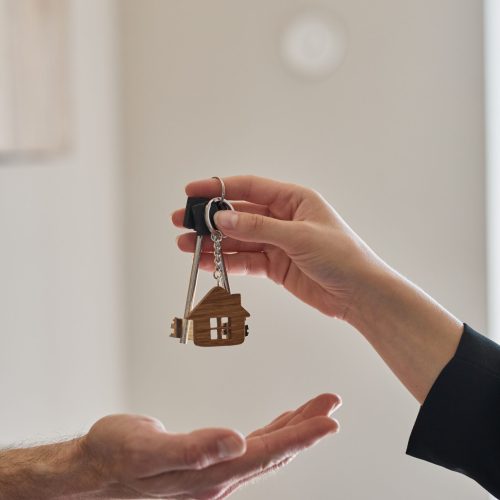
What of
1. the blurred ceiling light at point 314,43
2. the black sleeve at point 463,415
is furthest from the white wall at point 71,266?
the black sleeve at point 463,415

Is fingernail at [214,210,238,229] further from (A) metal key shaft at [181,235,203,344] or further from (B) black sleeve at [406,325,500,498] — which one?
(B) black sleeve at [406,325,500,498]

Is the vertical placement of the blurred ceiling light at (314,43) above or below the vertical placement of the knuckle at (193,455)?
above

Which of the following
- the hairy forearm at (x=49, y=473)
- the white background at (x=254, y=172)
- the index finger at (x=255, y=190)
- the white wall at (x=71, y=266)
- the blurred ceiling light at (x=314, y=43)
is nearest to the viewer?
the hairy forearm at (x=49, y=473)

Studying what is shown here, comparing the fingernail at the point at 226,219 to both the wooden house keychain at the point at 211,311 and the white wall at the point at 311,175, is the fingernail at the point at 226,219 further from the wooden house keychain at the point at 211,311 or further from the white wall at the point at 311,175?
the white wall at the point at 311,175

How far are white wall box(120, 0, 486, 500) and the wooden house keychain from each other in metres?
1.22

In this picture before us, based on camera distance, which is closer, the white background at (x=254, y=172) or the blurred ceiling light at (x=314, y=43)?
the white background at (x=254, y=172)

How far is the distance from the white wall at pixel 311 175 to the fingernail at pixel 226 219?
1.25m

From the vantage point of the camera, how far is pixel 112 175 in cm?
247

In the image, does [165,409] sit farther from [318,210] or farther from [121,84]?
[318,210]

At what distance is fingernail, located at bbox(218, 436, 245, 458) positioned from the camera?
33.0 inches

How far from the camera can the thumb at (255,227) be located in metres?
1.04

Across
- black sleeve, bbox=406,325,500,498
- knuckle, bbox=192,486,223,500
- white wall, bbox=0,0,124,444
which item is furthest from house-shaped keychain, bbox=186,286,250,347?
white wall, bbox=0,0,124,444

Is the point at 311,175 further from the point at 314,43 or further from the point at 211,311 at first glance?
the point at 211,311

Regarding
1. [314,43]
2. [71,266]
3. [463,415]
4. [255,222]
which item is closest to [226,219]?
[255,222]
